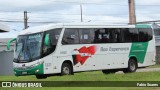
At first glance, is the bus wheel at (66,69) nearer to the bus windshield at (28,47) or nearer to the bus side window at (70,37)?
the bus side window at (70,37)

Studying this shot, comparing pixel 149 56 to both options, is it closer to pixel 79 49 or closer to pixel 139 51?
pixel 139 51

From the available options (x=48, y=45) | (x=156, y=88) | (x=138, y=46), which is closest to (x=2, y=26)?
(x=156, y=88)

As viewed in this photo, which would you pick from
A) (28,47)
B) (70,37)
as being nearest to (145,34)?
(70,37)

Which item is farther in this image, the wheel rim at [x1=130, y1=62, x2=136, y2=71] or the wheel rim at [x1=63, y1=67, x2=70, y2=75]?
the wheel rim at [x1=130, y1=62, x2=136, y2=71]

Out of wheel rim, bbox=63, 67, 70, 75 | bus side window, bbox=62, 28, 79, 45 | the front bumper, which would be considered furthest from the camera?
wheel rim, bbox=63, 67, 70, 75

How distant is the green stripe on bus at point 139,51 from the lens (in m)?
29.6

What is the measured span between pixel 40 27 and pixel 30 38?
33.5 inches

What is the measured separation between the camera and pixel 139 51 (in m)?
30.1

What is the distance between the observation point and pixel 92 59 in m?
27.4

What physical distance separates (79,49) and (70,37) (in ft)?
3.14

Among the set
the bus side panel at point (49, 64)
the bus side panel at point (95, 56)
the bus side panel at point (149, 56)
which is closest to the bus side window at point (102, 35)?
the bus side panel at point (95, 56)

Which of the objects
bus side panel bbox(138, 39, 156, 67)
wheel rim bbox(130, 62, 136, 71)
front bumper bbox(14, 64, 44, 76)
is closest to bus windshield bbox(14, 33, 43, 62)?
front bumper bbox(14, 64, 44, 76)

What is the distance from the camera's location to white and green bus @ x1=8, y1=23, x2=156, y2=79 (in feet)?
82.4

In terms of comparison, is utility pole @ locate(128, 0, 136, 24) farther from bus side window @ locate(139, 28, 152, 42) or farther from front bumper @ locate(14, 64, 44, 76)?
front bumper @ locate(14, 64, 44, 76)
